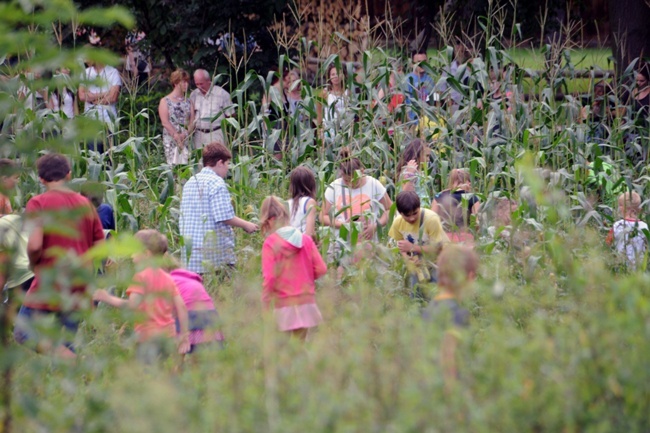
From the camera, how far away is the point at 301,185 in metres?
7.61

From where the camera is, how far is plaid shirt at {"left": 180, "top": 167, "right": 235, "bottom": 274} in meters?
7.57

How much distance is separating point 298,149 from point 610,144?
9.31ft

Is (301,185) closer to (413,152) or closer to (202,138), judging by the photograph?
(413,152)

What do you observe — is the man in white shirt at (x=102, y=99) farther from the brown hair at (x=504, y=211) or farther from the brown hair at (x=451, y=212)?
the brown hair at (x=504, y=211)

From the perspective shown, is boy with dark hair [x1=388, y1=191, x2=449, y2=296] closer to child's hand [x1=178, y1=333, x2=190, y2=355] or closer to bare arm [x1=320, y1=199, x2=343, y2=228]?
bare arm [x1=320, y1=199, x2=343, y2=228]

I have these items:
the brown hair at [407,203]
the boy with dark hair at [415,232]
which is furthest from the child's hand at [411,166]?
the brown hair at [407,203]

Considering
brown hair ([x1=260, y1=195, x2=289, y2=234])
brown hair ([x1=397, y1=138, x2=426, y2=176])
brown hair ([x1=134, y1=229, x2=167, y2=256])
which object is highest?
brown hair ([x1=134, y1=229, x2=167, y2=256])

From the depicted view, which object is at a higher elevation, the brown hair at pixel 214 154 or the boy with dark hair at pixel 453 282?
the boy with dark hair at pixel 453 282

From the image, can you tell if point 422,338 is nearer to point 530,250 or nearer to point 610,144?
point 530,250

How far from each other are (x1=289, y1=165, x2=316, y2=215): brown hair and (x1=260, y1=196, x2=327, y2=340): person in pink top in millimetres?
1055

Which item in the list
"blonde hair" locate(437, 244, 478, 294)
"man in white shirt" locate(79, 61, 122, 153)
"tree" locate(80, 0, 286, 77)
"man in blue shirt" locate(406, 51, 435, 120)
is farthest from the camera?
"tree" locate(80, 0, 286, 77)

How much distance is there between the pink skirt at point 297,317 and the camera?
623 centimetres

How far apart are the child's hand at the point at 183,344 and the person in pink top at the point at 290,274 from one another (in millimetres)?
662

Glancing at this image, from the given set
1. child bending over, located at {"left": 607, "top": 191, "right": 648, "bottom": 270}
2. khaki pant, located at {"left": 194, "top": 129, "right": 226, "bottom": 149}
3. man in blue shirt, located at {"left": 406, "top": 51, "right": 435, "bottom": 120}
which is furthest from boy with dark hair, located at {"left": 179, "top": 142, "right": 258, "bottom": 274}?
khaki pant, located at {"left": 194, "top": 129, "right": 226, "bottom": 149}
